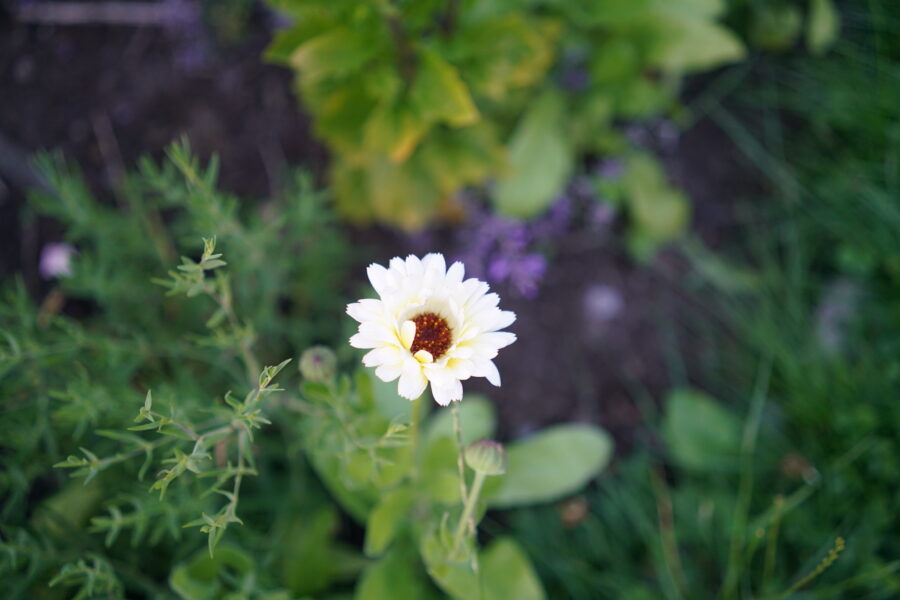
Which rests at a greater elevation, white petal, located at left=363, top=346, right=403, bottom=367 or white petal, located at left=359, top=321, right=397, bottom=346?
white petal, located at left=359, top=321, right=397, bottom=346

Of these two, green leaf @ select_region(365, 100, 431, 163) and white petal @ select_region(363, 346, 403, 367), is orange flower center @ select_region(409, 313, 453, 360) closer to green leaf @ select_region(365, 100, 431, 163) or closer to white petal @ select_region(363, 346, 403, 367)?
white petal @ select_region(363, 346, 403, 367)

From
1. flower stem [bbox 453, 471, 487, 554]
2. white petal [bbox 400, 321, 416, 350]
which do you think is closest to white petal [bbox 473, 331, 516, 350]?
white petal [bbox 400, 321, 416, 350]

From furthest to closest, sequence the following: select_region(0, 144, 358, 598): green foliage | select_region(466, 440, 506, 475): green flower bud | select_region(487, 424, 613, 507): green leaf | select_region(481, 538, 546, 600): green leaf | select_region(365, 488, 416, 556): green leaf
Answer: select_region(487, 424, 613, 507): green leaf < select_region(481, 538, 546, 600): green leaf < select_region(365, 488, 416, 556): green leaf < select_region(0, 144, 358, 598): green foliage < select_region(466, 440, 506, 475): green flower bud

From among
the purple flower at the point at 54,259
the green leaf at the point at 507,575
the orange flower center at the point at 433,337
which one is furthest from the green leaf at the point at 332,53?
the green leaf at the point at 507,575

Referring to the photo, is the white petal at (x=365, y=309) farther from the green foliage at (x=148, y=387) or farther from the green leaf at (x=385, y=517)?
the green leaf at (x=385, y=517)

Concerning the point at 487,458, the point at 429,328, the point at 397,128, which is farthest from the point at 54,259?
the point at 487,458

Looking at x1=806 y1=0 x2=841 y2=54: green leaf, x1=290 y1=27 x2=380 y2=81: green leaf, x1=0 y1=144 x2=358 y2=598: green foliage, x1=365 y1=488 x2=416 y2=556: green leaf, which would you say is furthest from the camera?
x1=806 y1=0 x2=841 y2=54: green leaf

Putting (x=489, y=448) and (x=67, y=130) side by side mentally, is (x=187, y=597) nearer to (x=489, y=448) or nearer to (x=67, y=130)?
(x=489, y=448)

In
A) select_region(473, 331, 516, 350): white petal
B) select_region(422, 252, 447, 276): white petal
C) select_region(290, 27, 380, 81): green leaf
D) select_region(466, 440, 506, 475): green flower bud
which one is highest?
select_region(290, 27, 380, 81): green leaf
